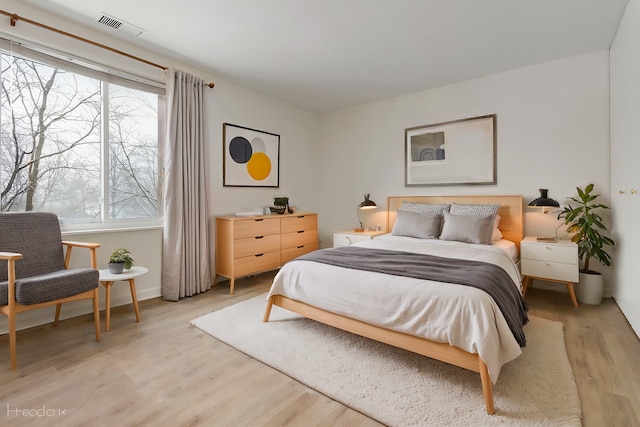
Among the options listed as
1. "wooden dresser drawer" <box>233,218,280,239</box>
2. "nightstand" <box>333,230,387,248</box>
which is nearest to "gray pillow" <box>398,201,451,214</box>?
"nightstand" <box>333,230,387,248</box>

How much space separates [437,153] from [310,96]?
6.53 feet

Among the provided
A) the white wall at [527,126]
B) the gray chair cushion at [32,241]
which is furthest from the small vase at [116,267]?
the white wall at [527,126]

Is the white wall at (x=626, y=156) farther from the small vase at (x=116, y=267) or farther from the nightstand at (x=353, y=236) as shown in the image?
the small vase at (x=116, y=267)

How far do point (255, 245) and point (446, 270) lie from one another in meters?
2.34

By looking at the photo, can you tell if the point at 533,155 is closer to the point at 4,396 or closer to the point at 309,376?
the point at 309,376

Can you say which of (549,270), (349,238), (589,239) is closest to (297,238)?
(349,238)

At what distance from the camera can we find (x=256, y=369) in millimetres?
1959

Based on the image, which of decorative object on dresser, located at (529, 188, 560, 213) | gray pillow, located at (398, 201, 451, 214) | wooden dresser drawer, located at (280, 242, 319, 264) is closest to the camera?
decorative object on dresser, located at (529, 188, 560, 213)

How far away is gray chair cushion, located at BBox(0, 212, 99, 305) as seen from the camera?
197 centimetres

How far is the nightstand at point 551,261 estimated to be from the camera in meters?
2.94

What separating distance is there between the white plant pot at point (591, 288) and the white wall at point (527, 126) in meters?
0.61

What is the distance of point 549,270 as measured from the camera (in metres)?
3.04

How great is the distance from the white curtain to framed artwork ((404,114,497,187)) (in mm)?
2797

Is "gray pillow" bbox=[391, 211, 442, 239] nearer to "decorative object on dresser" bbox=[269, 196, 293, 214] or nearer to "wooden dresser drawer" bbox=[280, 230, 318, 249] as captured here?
"wooden dresser drawer" bbox=[280, 230, 318, 249]
